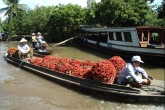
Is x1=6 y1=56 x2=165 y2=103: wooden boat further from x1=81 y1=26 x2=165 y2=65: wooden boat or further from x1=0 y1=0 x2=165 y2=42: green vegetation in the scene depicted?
x1=0 y1=0 x2=165 y2=42: green vegetation

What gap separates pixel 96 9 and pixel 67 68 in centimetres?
1771

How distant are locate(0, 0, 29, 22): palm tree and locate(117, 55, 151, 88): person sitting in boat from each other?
122 ft

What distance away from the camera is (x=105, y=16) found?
23328 millimetres

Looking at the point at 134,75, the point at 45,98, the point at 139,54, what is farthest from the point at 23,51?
the point at 134,75

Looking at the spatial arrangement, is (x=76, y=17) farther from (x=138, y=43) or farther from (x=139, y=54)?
(x=139, y=54)

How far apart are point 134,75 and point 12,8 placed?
38065mm

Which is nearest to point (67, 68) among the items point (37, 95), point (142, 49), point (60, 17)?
point (37, 95)

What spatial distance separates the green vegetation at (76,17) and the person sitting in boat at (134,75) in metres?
15.4

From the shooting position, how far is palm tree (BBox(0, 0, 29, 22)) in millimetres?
40750

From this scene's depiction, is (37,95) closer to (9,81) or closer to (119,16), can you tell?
(9,81)

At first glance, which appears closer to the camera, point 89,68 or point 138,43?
point 89,68

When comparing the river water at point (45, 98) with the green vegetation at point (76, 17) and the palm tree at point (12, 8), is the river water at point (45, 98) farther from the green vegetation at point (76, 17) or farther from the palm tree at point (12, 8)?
the palm tree at point (12, 8)

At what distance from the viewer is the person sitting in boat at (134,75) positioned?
21.9ft

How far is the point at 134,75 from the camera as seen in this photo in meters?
6.68
